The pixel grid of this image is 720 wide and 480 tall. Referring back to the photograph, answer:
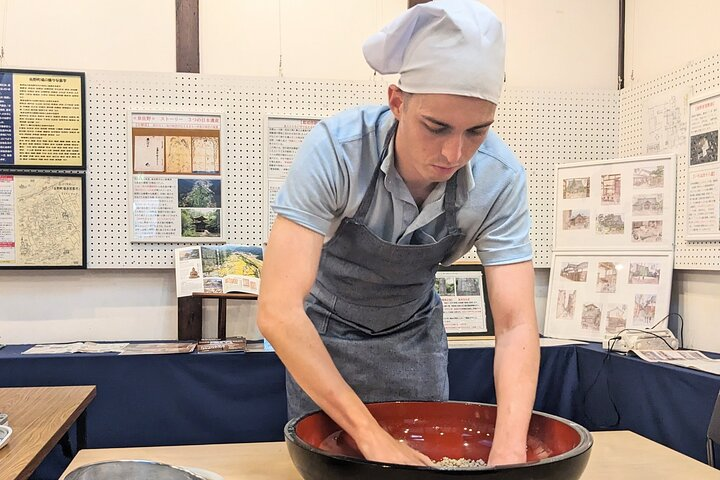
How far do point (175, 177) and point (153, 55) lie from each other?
55 centimetres

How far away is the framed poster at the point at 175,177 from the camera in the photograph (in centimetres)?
257

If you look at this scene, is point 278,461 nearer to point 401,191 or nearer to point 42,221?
point 401,191

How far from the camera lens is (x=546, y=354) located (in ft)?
8.16

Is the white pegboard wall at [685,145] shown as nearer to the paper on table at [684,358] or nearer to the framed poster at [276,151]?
the paper on table at [684,358]

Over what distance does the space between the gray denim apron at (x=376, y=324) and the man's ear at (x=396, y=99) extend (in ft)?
0.83

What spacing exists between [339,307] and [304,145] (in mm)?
370

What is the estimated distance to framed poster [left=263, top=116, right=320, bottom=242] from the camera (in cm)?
265

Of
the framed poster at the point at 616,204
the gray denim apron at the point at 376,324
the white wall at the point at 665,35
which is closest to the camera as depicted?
the gray denim apron at the point at 376,324

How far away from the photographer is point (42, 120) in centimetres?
251

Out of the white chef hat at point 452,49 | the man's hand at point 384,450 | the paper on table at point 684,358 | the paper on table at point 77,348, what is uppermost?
the white chef hat at point 452,49

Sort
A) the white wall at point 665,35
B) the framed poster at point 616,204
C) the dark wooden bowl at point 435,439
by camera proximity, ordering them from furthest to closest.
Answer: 1. the framed poster at point 616,204
2. the white wall at point 665,35
3. the dark wooden bowl at point 435,439

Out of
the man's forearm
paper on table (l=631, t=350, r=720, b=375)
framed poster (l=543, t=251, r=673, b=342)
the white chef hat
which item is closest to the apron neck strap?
the white chef hat

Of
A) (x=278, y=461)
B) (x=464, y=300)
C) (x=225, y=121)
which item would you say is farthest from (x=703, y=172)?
(x=278, y=461)

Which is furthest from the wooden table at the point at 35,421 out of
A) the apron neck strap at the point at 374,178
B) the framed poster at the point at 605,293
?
the framed poster at the point at 605,293
